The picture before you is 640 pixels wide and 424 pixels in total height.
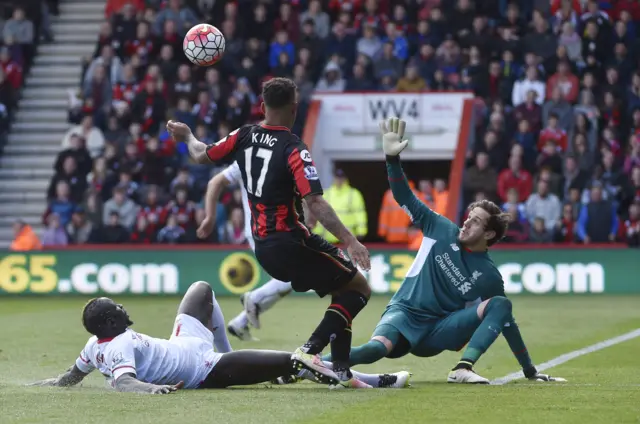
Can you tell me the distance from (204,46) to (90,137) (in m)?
13.5

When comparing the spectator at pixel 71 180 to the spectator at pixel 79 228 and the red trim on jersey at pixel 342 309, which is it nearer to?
the spectator at pixel 79 228

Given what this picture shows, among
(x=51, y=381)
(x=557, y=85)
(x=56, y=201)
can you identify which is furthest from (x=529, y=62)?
(x=51, y=381)

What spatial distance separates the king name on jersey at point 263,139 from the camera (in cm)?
842

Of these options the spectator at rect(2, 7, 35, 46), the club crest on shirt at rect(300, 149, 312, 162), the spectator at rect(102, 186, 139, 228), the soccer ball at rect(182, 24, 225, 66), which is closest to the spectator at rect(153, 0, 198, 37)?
the spectator at rect(2, 7, 35, 46)

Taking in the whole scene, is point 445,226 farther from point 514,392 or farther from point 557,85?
point 557,85

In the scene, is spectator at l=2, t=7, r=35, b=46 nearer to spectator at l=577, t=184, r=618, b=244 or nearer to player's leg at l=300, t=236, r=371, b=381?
spectator at l=577, t=184, r=618, b=244

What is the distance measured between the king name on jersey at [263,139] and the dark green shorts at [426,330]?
1.66m

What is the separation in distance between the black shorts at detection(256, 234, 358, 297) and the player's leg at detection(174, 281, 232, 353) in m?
0.61

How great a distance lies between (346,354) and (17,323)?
26.0 feet

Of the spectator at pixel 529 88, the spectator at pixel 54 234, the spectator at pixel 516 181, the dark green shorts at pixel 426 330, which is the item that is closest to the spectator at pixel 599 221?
the spectator at pixel 516 181

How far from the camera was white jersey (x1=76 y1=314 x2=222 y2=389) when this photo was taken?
324 inches

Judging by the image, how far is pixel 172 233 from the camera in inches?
851

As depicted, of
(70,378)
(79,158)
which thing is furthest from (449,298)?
(79,158)

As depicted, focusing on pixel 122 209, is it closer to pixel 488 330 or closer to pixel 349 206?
pixel 349 206
